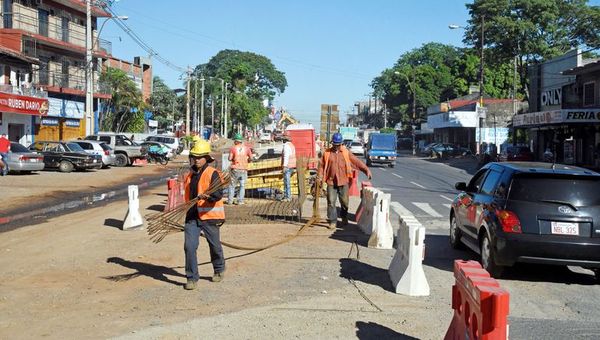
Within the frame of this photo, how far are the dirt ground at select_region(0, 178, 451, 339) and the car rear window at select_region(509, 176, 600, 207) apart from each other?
60.3 inches

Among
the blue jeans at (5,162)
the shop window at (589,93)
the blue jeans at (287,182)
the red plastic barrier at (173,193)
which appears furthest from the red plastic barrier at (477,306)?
the shop window at (589,93)

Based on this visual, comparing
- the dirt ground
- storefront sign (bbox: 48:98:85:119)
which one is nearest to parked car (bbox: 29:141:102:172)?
storefront sign (bbox: 48:98:85:119)

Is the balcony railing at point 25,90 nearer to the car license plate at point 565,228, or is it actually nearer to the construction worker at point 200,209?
the construction worker at point 200,209

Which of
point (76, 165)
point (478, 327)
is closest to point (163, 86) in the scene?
point (76, 165)

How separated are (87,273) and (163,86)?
291 feet

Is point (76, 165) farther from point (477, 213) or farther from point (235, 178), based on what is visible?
point (477, 213)

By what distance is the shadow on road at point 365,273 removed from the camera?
8305 mm

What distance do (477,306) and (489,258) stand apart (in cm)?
449

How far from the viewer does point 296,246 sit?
11031 mm

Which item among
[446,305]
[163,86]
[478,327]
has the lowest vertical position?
[446,305]

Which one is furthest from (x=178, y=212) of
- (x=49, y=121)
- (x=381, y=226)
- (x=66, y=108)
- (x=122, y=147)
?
(x=66, y=108)

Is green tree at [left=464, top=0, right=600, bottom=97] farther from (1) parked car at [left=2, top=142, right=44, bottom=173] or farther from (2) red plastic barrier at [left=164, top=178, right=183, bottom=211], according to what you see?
(2) red plastic barrier at [left=164, top=178, right=183, bottom=211]

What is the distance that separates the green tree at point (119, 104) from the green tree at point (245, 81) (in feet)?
131

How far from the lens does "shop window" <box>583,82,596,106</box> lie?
39.3m
